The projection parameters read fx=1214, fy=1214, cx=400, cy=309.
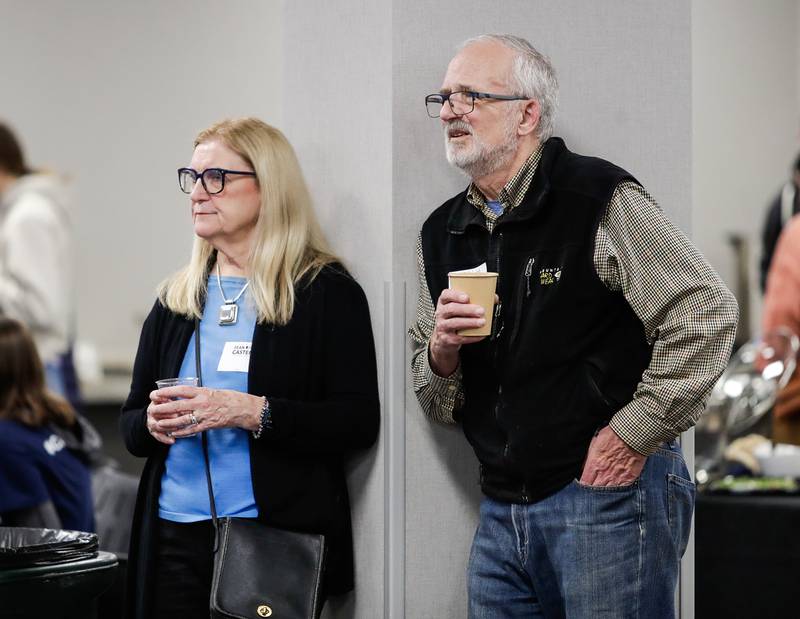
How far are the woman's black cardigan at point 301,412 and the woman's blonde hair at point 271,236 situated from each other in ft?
0.12

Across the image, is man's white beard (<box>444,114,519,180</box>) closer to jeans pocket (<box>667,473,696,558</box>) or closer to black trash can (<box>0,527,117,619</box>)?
jeans pocket (<box>667,473,696,558</box>)

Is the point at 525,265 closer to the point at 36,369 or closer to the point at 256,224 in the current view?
the point at 256,224

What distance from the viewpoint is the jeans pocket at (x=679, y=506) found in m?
2.36

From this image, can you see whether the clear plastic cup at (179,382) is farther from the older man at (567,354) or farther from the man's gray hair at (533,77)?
the man's gray hair at (533,77)

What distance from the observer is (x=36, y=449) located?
173 inches

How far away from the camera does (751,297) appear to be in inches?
303

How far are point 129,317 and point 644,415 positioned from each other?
19.7ft

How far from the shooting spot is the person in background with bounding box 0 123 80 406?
239 inches

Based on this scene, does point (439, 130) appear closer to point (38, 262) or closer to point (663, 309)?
point (663, 309)

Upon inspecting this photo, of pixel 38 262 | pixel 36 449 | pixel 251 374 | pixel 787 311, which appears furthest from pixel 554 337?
pixel 38 262

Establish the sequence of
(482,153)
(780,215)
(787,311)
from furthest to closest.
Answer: (780,215) < (787,311) < (482,153)

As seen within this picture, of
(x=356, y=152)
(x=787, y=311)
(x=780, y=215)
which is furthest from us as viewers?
(x=780, y=215)

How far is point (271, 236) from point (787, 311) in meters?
2.47

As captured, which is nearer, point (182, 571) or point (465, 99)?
point (465, 99)
